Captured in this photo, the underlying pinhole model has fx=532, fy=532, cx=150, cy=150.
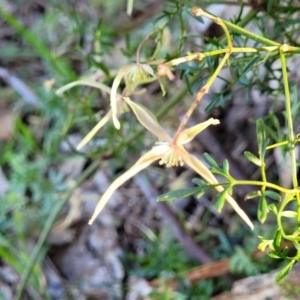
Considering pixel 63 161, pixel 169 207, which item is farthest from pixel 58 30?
pixel 169 207

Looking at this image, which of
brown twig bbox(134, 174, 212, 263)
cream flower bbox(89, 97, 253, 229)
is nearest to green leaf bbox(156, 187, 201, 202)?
cream flower bbox(89, 97, 253, 229)

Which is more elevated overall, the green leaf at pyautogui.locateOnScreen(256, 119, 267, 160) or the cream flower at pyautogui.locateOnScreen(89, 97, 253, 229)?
the green leaf at pyautogui.locateOnScreen(256, 119, 267, 160)

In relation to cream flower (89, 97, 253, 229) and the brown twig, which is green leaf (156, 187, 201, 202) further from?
the brown twig

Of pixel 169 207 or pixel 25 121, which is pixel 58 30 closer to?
pixel 25 121

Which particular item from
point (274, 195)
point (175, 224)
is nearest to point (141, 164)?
point (274, 195)

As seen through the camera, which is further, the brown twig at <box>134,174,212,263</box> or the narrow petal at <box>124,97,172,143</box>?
the brown twig at <box>134,174,212,263</box>

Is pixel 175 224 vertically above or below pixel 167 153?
below

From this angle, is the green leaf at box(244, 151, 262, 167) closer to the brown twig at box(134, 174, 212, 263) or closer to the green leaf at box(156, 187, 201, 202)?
the green leaf at box(156, 187, 201, 202)

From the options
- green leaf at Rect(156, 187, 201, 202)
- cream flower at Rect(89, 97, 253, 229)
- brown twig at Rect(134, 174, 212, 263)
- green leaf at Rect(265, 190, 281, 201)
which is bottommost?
brown twig at Rect(134, 174, 212, 263)

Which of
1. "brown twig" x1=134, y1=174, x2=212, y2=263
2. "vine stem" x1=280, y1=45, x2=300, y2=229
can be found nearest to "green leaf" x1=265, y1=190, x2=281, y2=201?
"vine stem" x1=280, y1=45, x2=300, y2=229

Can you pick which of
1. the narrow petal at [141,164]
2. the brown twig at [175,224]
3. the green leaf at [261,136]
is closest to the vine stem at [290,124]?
the green leaf at [261,136]

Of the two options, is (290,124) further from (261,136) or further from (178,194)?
(178,194)

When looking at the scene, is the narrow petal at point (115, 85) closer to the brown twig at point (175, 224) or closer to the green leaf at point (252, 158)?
the green leaf at point (252, 158)
